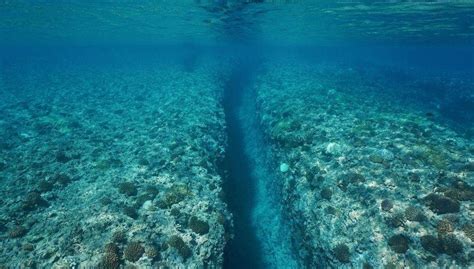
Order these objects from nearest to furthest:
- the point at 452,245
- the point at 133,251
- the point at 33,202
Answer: the point at 452,245, the point at 133,251, the point at 33,202

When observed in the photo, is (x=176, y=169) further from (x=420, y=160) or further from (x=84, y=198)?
(x=420, y=160)

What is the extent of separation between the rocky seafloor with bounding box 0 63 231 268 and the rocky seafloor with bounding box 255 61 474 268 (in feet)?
12.7

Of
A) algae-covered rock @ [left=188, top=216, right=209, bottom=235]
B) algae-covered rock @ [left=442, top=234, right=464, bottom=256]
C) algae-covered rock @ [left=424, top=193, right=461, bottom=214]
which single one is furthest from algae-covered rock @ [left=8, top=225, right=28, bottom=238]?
algae-covered rock @ [left=424, top=193, right=461, bottom=214]

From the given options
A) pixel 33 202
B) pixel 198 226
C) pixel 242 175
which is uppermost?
pixel 33 202

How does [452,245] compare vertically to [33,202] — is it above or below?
above

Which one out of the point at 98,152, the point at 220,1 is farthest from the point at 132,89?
the point at 98,152

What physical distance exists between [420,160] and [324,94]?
44.6 feet

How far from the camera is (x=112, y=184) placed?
13258mm

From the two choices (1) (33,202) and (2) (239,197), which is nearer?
(1) (33,202)

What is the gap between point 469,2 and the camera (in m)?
22.8

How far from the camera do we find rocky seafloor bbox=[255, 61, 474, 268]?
376 inches

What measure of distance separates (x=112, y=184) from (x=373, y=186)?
37.0 feet

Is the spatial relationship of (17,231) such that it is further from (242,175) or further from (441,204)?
(441,204)

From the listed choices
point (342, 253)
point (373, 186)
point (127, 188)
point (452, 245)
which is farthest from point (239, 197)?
point (452, 245)
